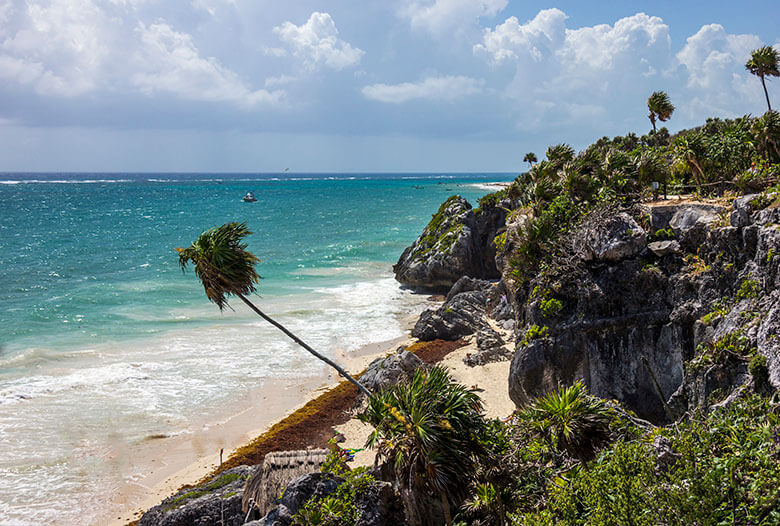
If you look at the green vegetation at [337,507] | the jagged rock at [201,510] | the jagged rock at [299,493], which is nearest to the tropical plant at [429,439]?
the green vegetation at [337,507]

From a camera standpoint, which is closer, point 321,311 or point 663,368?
point 663,368

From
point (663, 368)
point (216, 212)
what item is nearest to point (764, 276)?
point (663, 368)

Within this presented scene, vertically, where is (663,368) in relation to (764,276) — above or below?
below

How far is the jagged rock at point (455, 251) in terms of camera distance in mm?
45812

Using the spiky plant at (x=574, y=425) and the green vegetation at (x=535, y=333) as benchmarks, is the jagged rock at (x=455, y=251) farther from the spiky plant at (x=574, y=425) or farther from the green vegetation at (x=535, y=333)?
the spiky plant at (x=574, y=425)

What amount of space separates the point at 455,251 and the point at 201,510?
33.6m

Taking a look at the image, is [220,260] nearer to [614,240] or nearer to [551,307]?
[551,307]

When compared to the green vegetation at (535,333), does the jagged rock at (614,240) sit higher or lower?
higher

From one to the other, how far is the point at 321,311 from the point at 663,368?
27412 mm

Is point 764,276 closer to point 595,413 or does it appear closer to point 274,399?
point 595,413

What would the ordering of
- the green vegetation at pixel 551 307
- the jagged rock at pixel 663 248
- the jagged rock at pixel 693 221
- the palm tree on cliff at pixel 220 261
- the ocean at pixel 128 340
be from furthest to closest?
the ocean at pixel 128 340
the green vegetation at pixel 551 307
the jagged rock at pixel 663 248
the jagged rock at pixel 693 221
the palm tree on cliff at pixel 220 261

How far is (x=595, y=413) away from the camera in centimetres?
1195

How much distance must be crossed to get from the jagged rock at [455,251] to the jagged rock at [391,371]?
71.1 feet

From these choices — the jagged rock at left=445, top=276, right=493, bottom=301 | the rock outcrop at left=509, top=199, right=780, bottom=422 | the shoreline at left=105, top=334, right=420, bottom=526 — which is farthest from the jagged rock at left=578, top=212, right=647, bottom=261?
the jagged rock at left=445, top=276, right=493, bottom=301
